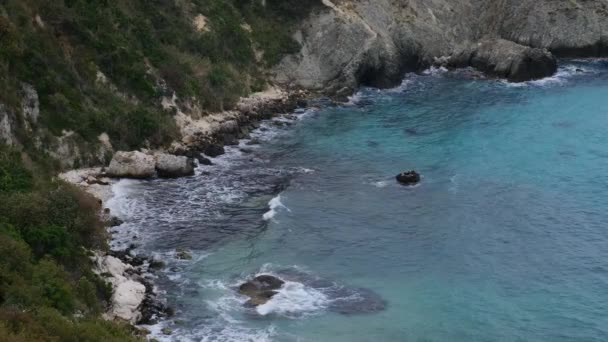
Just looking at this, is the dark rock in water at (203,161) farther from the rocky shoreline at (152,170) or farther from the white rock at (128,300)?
the white rock at (128,300)

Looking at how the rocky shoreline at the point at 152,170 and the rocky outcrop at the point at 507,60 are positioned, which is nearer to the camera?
the rocky shoreline at the point at 152,170

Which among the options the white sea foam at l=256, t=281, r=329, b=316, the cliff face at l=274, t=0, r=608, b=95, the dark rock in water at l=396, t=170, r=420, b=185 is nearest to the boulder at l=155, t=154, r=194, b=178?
the dark rock in water at l=396, t=170, r=420, b=185

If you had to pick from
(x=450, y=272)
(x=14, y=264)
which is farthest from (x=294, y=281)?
(x=14, y=264)

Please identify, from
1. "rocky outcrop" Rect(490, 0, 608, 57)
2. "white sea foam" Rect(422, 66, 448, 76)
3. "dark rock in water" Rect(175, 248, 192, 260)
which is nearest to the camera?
"dark rock in water" Rect(175, 248, 192, 260)

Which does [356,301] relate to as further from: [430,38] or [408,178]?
[430,38]

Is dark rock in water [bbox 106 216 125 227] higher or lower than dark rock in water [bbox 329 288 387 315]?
higher

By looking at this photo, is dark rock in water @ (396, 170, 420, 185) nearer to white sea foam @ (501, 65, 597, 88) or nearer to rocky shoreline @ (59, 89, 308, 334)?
rocky shoreline @ (59, 89, 308, 334)

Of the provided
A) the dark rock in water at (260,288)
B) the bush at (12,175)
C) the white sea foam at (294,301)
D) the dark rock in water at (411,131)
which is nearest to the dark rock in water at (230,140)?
the dark rock in water at (411,131)
